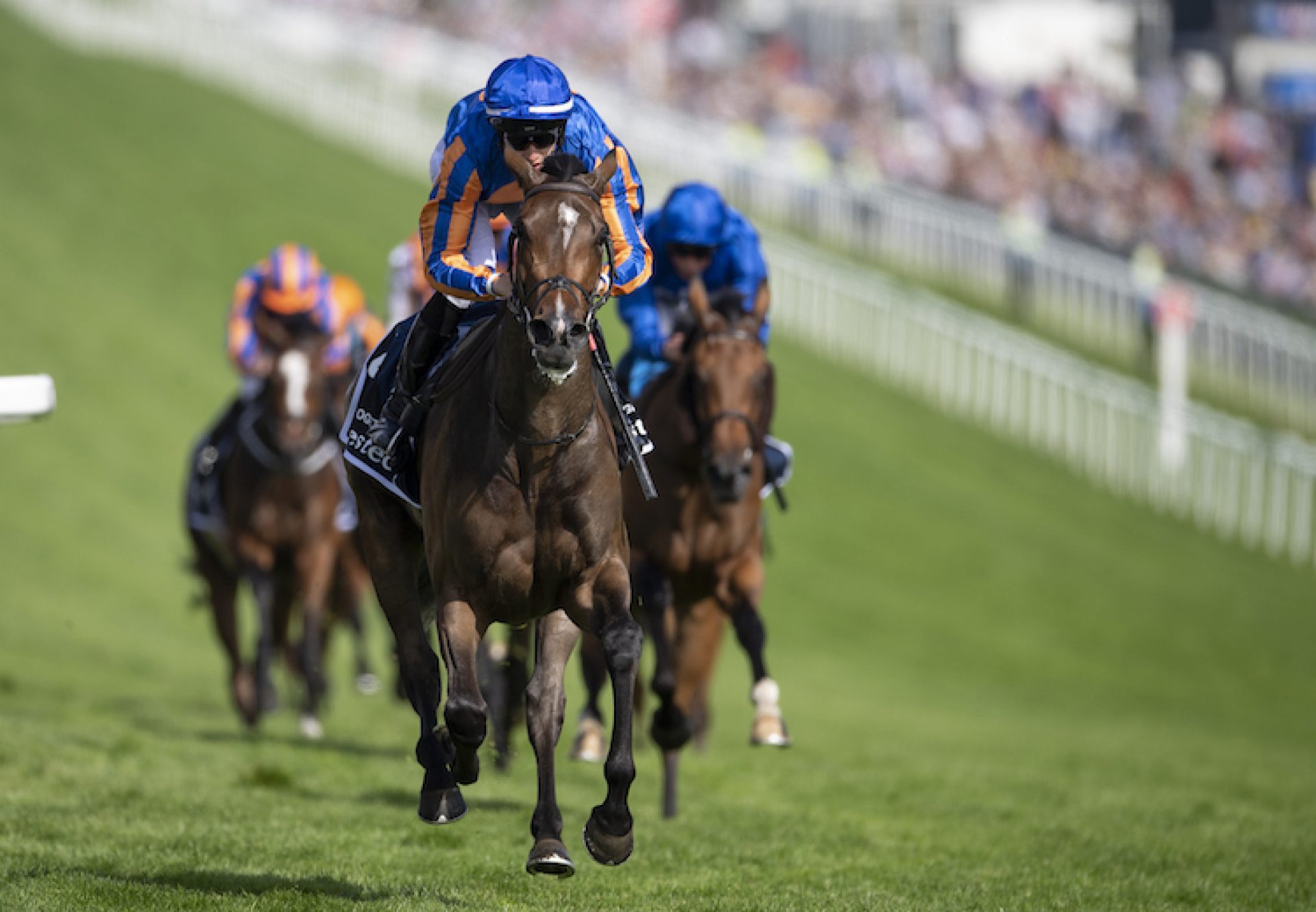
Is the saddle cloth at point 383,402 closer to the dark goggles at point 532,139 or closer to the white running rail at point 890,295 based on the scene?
the dark goggles at point 532,139

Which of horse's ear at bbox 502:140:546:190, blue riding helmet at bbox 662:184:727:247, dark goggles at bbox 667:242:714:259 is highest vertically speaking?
blue riding helmet at bbox 662:184:727:247

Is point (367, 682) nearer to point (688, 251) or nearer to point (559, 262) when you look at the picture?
point (688, 251)

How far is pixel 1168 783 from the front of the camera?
10.8 m

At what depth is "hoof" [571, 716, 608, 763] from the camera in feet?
29.4

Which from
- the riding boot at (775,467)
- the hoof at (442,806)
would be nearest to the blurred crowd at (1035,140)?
the riding boot at (775,467)

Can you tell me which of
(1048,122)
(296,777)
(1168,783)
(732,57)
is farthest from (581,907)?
(732,57)

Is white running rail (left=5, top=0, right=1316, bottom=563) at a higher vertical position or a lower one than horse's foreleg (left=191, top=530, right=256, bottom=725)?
higher

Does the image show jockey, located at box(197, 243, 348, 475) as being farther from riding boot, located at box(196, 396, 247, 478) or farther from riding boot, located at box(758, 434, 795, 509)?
riding boot, located at box(758, 434, 795, 509)

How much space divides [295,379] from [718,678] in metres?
7.27

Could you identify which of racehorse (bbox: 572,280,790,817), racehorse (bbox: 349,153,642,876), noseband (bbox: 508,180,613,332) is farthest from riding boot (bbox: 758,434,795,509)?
noseband (bbox: 508,180,613,332)

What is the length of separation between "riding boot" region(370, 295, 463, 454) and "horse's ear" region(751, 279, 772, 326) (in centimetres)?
207

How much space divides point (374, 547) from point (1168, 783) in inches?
233

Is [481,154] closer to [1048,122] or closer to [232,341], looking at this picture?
[232,341]

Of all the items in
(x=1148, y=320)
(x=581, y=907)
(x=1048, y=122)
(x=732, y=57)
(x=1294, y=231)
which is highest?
(x=732, y=57)
